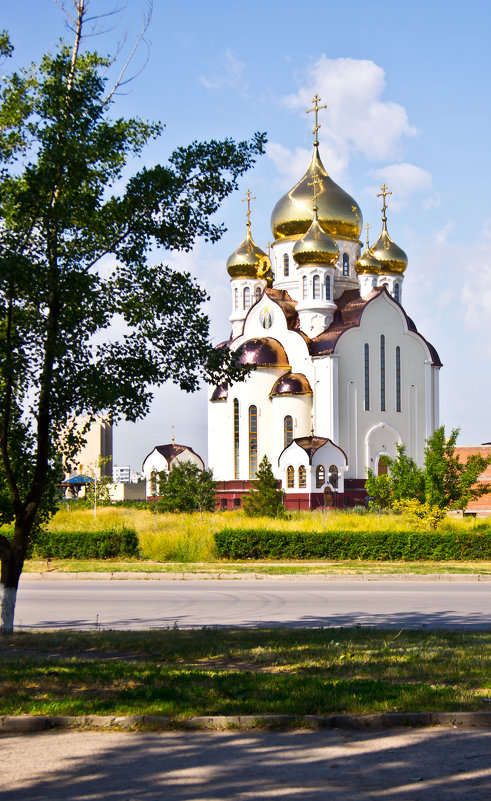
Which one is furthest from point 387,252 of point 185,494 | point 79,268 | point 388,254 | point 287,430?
point 79,268

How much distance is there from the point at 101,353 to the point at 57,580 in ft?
35.1

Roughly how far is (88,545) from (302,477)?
2419cm

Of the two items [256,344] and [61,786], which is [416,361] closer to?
[256,344]

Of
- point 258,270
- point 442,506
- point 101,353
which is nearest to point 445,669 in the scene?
point 101,353

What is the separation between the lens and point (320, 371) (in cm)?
4944

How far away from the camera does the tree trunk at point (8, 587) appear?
33.7 ft

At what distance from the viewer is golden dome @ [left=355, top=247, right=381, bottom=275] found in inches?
Result: 2140

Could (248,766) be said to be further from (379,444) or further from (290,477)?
(379,444)

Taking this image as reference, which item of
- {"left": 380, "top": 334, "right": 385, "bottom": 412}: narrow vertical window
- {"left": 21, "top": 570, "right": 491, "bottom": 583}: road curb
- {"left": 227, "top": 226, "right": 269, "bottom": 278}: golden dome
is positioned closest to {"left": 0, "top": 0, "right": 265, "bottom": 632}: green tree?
{"left": 21, "top": 570, "right": 491, "bottom": 583}: road curb

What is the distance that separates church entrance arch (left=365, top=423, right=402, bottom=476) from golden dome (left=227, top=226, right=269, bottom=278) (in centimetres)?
1385

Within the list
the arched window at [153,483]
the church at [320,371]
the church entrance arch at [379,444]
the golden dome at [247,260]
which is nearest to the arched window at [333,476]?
the church at [320,371]

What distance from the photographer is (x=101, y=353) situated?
404 inches

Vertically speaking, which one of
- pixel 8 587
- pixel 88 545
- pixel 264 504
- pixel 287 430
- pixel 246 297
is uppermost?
pixel 246 297

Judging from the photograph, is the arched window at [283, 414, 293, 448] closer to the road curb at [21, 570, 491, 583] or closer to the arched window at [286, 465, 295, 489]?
the arched window at [286, 465, 295, 489]
